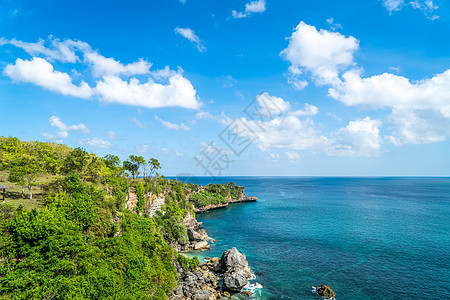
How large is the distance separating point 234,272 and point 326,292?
1468 centimetres

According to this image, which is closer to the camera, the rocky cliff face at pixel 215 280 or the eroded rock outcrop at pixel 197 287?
the eroded rock outcrop at pixel 197 287

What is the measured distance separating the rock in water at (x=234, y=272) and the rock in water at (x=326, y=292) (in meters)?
11.8

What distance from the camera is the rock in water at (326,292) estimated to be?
34.0 meters

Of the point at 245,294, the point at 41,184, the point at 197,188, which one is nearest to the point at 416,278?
the point at 245,294

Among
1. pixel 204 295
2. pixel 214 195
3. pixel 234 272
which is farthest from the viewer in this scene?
pixel 214 195

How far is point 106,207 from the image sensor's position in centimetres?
3553

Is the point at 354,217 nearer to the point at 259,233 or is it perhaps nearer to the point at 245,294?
the point at 259,233

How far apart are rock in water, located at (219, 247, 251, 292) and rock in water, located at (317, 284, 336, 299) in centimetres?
1185

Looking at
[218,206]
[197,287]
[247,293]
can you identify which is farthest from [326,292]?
[218,206]

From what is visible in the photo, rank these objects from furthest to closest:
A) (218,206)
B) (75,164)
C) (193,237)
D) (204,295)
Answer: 1. (218,206)
2. (193,237)
3. (75,164)
4. (204,295)

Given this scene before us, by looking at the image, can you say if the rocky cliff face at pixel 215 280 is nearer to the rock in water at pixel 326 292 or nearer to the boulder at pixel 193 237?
the rock in water at pixel 326 292

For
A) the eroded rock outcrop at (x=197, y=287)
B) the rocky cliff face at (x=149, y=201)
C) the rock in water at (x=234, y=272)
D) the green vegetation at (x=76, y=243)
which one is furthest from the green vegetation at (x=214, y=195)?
the eroded rock outcrop at (x=197, y=287)

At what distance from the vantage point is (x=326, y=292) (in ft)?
113

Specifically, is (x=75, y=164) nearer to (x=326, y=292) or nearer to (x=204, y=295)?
(x=204, y=295)
